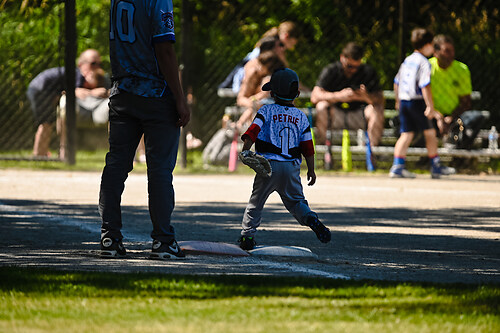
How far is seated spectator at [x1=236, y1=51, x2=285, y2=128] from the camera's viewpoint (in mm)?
15766

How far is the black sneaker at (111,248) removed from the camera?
698 cm

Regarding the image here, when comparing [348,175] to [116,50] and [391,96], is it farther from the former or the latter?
[116,50]

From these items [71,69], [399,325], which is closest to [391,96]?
[71,69]

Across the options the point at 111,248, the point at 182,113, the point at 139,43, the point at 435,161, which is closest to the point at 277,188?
the point at 182,113

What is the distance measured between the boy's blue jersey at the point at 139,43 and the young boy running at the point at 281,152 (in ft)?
2.58

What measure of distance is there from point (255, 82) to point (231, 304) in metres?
11.2

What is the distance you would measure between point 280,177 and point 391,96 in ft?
35.9

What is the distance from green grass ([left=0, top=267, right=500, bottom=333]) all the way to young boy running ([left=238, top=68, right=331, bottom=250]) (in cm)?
147

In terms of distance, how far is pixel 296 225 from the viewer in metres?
9.49

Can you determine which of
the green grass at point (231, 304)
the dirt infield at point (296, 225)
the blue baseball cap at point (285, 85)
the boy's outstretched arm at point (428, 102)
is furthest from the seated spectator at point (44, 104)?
the green grass at point (231, 304)

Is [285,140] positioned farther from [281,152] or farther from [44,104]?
[44,104]

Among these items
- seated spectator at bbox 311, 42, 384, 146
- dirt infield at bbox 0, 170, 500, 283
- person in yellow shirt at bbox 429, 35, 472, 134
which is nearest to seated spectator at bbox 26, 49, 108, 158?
dirt infield at bbox 0, 170, 500, 283

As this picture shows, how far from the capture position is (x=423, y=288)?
5.71 meters

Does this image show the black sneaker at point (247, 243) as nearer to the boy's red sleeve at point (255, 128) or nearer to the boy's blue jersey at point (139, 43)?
the boy's red sleeve at point (255, 128)
